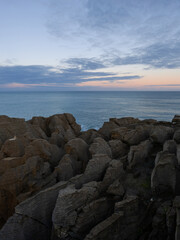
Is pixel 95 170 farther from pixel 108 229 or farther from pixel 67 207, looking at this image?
pixel 108 229

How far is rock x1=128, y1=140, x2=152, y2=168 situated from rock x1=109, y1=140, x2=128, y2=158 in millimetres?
2011

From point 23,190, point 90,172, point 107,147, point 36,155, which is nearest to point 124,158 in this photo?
point 107,147

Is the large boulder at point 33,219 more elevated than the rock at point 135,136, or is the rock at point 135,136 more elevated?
the rock at point 135,136

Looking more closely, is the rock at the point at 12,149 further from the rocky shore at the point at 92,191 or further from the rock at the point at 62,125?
the rock at the point at 62,125

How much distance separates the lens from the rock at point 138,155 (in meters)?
12.7

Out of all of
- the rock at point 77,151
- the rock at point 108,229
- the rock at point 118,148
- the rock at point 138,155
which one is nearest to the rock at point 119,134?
the rock at point 118,148

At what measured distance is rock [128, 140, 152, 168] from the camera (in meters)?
12.7

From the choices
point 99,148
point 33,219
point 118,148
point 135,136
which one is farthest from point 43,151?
point 135,136

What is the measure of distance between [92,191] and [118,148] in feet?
19.3

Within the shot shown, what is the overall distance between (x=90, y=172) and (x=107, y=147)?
3.44 metres

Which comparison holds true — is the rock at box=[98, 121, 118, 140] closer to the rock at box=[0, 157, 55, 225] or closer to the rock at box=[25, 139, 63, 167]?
the rock at box=[25, 139, 63, 167]

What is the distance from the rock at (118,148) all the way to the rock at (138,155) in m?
2.01

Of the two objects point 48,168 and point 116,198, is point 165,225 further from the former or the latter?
point 48,168

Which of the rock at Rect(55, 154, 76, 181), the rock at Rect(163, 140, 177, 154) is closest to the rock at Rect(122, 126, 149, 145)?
the rock at Rect(163, 140, 177, 154)
